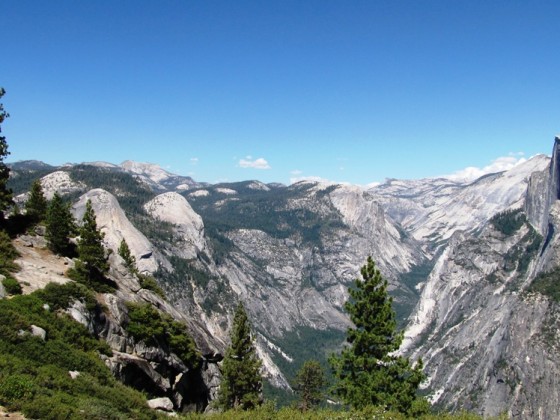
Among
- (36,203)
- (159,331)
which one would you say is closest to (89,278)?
(159,331)

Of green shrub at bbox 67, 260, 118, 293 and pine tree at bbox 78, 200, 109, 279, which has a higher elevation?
pine tree at bbox 78, 200, 109, 279

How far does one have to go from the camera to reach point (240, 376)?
2003 inches

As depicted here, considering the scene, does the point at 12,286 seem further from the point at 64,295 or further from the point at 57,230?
the point at 57,230

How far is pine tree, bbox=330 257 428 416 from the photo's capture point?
34344mm

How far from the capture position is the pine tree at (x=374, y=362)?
34.3 m

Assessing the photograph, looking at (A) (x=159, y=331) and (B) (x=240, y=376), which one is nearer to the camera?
(A) (x=159, y=331)

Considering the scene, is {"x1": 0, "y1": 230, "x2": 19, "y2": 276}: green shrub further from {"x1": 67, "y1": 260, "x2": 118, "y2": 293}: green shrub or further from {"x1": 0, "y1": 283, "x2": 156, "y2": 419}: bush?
{"x1": 67, "y1": 260, "x2": 118, "y2": 293}: green shrub

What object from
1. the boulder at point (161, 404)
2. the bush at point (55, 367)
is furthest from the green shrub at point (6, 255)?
the boulder at point (161, 404)

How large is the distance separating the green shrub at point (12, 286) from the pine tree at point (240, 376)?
27.2 meters

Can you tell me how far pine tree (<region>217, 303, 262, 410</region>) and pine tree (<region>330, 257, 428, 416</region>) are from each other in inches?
650

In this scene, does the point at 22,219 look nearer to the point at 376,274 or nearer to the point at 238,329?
the point at 238,329

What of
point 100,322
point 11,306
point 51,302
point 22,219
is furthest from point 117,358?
point 22,219

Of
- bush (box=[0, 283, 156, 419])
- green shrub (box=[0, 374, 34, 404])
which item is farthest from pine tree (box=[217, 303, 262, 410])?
green shrub (box=[0, 374, 34, 404])

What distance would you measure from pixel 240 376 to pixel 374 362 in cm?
2041
